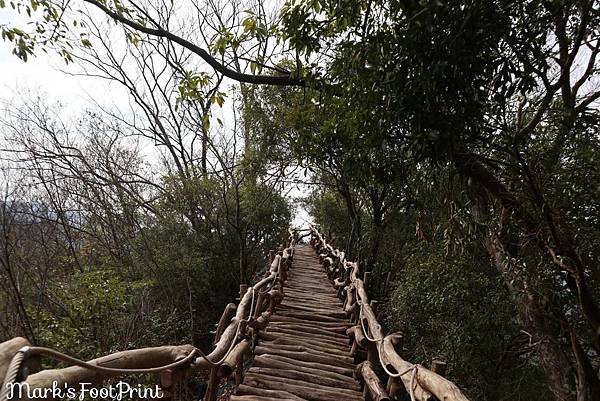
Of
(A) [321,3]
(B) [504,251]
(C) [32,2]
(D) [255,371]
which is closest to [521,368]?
(B) [504,251]

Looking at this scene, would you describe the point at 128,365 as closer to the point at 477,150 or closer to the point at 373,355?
the point at 373,355

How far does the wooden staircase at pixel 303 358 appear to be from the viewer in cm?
290

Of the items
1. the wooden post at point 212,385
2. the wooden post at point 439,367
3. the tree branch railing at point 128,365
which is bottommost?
the wooden post at point 212,385

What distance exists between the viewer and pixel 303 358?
358cm

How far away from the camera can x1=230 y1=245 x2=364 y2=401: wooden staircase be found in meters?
2.90

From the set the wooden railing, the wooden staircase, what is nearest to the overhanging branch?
the wooden railing

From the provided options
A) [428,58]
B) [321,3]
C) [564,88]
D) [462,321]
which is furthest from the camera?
[462,321]

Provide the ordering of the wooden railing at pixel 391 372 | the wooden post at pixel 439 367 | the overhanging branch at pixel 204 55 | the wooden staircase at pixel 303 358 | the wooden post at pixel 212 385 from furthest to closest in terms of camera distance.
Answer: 1. the overhanging branch at pixel 204 55
2. the wooden staircase at pixel 303 358
3. the wooden post at pixel 212 385
4. the wooden post at pixel 439 367
5. the wooden railing at pixel 391 372

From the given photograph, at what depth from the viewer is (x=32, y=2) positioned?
3.23 m

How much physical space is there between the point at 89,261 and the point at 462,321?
8760 millimetres

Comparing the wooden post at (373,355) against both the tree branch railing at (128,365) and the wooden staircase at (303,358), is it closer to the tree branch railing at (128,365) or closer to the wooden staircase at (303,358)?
the wooden staircase at (303,358)

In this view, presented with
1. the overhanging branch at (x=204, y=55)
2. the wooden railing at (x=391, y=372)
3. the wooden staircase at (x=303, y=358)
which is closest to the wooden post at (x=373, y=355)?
the wooden railing at (x=391, y=372)

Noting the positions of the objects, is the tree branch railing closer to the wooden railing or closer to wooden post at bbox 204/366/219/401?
wooden post at bbox 204/366/219/401

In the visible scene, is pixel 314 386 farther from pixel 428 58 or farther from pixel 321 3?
pixel 321 3
